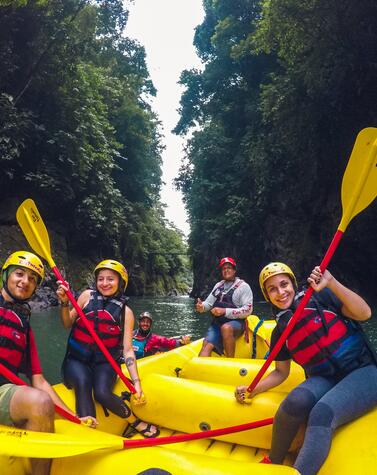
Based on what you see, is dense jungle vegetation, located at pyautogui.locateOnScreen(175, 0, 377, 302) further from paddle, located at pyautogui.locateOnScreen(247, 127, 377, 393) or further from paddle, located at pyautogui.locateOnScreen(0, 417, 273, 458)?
paddle, located at pyautogui.locateOnScreen(0, 417, 273, 458)

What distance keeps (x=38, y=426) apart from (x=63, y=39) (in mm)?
12445

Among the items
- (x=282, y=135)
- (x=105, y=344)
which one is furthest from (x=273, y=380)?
(x=282, y=135)

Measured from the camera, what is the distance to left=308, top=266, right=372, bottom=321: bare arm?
1747mm

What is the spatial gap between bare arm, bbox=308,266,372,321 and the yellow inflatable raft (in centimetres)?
43

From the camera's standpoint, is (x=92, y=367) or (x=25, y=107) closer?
Result: (x=92, y=367)

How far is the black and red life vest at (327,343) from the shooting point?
1780 millimetres

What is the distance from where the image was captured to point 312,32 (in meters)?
9.63

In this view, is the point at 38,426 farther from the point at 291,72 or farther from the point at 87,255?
the point at 87,255

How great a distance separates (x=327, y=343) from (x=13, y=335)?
154cm

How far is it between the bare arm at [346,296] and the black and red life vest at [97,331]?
1390mm

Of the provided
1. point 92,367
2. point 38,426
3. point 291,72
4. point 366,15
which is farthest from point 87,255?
point 38,426

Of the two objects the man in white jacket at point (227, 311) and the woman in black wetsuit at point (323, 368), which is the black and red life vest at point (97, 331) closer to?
the woman in black wetsuit at point (323, 368)

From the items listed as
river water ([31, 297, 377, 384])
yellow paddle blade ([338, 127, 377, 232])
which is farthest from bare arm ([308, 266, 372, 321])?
river water ([31, 297, 377, 384])

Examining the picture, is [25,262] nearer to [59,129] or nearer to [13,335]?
[13,335]
